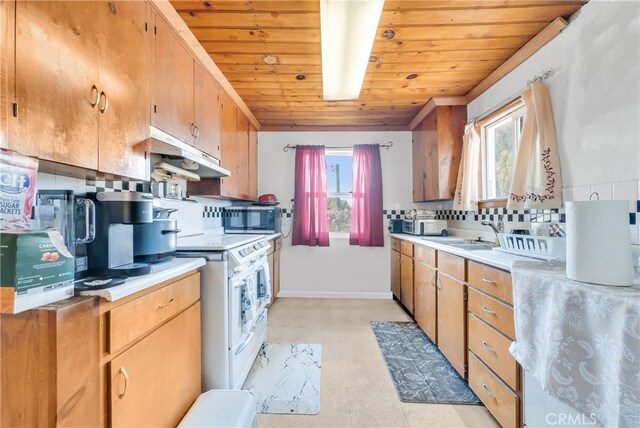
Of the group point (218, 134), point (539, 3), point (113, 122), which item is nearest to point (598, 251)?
point (539, 3)

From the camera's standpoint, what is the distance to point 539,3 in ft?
5.10

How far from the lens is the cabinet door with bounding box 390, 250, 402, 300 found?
339 centimetres

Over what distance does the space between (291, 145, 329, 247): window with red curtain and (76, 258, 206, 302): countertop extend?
2.22 m

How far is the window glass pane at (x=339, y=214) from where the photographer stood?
3.94 m

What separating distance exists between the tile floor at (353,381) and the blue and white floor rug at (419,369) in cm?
6

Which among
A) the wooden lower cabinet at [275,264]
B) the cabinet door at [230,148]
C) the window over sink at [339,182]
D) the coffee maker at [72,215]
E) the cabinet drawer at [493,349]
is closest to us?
the coffee maker at [72,215]

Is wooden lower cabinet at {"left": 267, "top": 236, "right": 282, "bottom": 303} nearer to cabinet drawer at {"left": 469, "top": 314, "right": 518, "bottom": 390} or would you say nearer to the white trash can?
the white trash can

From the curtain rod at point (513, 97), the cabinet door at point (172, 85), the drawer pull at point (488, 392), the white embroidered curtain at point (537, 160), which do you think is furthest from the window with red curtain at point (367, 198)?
the cabinet door at point (172, 85)

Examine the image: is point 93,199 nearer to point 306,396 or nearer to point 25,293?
point 25,293

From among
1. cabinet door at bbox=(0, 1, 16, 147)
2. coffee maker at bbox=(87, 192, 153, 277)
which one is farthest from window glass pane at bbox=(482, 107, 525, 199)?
cabinet door at bbox=(0, 1, 16, 147)

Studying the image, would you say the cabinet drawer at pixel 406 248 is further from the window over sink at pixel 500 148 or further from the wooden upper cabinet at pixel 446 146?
the window over sink at pixel 500 148

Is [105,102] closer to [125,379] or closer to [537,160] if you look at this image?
[125,379]

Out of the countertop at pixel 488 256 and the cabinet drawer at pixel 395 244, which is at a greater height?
the countertop at pixel 488 256

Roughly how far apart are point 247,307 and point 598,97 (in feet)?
7.90
